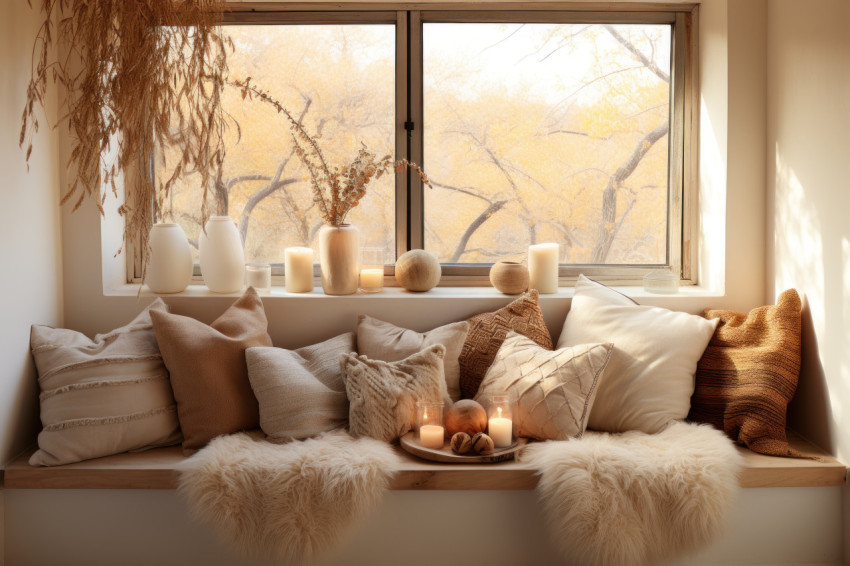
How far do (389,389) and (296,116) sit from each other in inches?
49.9

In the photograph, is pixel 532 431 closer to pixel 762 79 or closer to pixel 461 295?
pixel 461 295

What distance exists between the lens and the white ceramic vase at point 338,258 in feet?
9.54

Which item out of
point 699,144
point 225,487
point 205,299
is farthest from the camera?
point 699,144

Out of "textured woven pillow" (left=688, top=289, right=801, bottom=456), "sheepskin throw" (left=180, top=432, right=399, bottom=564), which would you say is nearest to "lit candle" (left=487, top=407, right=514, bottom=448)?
"sheepskin throw" (left=180, top=432, right=399, bottom=564)

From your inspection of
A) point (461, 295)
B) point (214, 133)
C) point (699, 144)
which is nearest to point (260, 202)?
point (214, 133)

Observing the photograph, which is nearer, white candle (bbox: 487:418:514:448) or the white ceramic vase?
white candle (bbox: 487:418:514:448)

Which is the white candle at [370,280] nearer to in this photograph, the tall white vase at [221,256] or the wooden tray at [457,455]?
the tall white vase at [221,256]

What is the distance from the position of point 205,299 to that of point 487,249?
3.70 feet

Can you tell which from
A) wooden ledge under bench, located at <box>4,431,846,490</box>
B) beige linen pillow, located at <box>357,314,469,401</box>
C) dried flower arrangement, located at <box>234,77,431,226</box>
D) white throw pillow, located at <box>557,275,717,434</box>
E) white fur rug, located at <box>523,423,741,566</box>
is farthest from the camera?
dried flower arrangement, located at <box>234,77,431,226</box>

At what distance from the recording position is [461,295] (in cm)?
295

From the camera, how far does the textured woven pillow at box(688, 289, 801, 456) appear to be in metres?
2.42

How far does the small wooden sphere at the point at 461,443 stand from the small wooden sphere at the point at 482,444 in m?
0.01

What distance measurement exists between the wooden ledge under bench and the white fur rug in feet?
0.32

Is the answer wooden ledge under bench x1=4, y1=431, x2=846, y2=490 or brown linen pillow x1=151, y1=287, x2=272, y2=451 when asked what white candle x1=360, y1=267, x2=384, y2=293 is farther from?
wooden ledge under bench x1=4, y1=431, x2=846, y2=490
